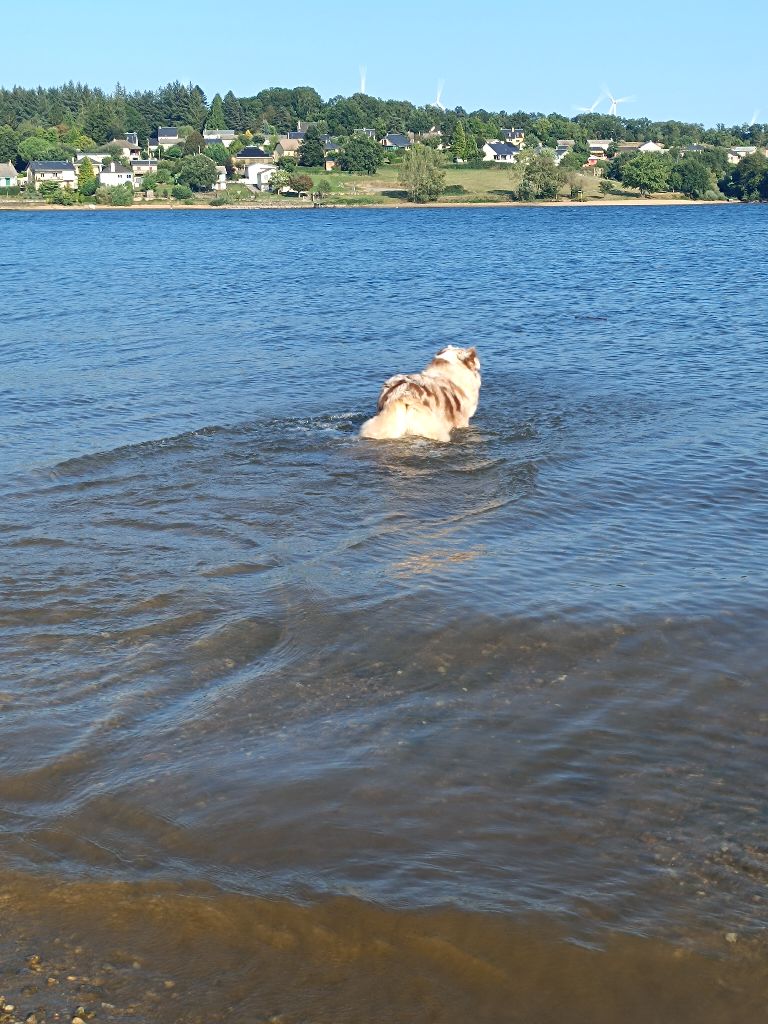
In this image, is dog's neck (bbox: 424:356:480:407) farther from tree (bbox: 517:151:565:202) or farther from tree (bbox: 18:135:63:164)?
tree (bbox: 18:135:63:164)

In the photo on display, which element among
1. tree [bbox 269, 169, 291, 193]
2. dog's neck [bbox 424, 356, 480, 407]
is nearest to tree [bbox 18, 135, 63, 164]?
tree [bbox 269, 169, 291, 193]

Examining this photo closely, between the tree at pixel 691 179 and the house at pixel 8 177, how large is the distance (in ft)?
332

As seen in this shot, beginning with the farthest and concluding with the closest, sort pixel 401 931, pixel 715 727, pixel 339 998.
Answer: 1. pixel 715 727
2. pixel 401 931
3. pixel 339 998

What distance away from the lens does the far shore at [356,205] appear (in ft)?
452

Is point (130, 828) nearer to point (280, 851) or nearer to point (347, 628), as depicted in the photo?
point (280, 851)

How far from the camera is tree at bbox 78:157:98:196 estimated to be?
15500 cm

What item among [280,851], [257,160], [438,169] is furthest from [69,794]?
[257,160]

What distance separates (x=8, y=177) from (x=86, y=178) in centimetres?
1749

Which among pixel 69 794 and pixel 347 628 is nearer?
pixel 69 794

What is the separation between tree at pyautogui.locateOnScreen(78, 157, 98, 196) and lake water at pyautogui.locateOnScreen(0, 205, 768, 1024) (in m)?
150

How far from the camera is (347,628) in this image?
7.94 m

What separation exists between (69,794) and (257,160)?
194858 mm

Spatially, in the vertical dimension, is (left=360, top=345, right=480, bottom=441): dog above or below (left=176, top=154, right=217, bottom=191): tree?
below

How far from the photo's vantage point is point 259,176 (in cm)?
17350
